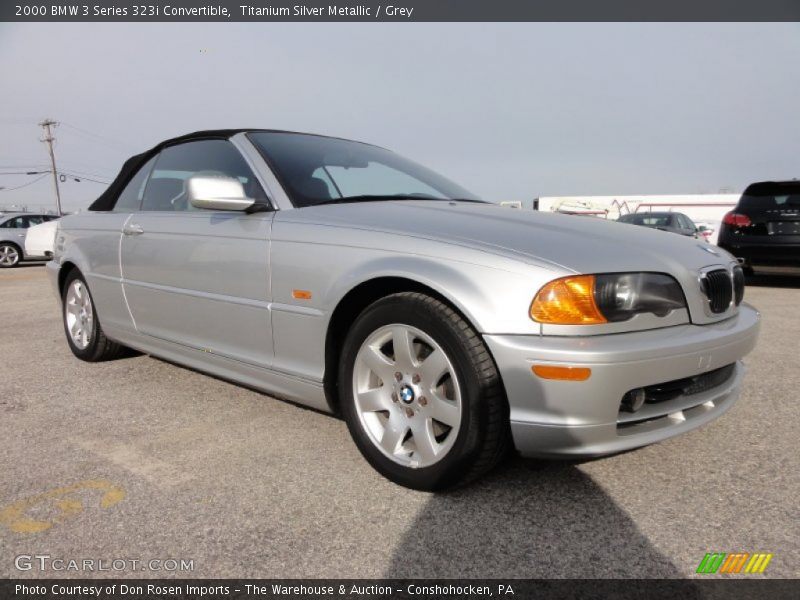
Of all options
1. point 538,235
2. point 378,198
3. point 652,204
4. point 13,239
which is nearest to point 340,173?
point 378,198

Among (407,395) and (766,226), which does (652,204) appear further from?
(407,395)

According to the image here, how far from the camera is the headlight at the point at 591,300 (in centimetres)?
186

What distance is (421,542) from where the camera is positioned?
1804 mm

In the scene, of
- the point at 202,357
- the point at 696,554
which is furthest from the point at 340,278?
the point at 696,554

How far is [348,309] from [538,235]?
797 millimetres

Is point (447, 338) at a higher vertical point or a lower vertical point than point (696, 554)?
higher

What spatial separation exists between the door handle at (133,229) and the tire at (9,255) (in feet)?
49.4

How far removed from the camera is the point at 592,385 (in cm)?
181

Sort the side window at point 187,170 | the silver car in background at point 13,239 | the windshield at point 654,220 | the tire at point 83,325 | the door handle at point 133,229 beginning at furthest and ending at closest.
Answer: the silver car in background at point 13,239 → the windshield at point 654,220 → the tire at point 83,325 → the door handle at point 133,229 → the side window at point 187,170

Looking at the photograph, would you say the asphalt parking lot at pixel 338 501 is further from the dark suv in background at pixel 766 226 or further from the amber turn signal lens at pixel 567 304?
the dark suv in background at pixel 766 226

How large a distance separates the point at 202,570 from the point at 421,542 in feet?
2.12

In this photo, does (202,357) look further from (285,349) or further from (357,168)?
(357,168)

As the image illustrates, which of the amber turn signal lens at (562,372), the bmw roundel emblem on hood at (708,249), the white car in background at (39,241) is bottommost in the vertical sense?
the white car in background at (39,241)

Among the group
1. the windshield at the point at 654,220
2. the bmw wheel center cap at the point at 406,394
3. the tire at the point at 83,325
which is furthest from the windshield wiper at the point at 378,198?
the windshield at the point at 654,220
